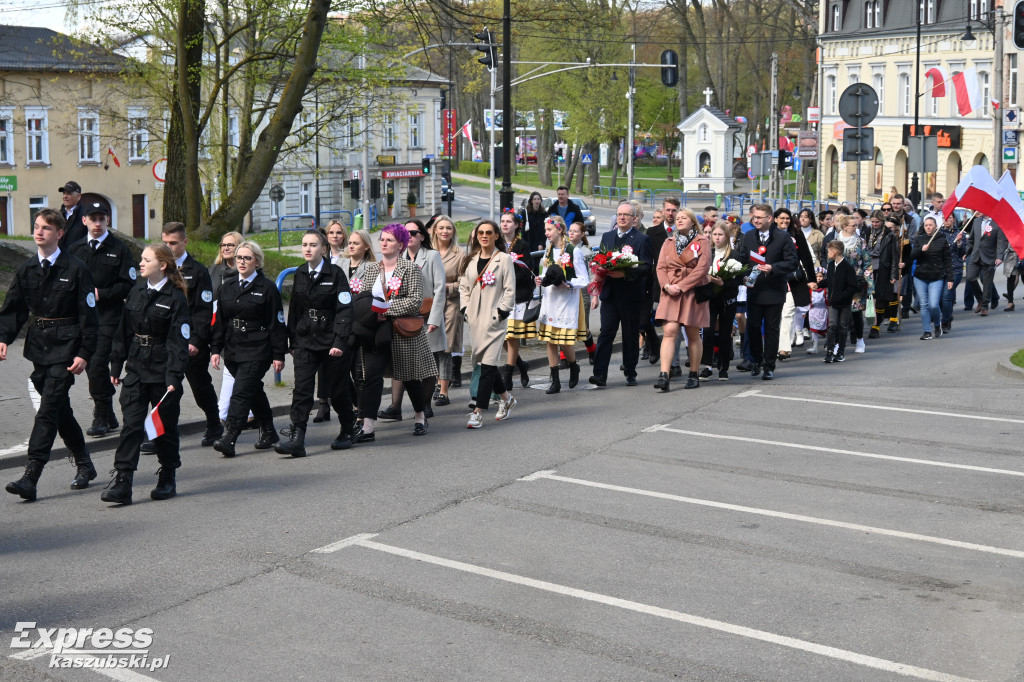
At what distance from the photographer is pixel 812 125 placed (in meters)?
75.1

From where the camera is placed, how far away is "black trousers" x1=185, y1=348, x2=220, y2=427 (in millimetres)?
10383

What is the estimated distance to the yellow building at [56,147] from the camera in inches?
2087

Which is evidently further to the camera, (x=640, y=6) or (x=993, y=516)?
(x=640, y=6)

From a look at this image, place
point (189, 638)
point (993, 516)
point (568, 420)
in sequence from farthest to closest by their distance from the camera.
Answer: point (568, 420) → point (993, 516) → point (189, 638)

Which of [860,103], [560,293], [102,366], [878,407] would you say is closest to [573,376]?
[560,293]

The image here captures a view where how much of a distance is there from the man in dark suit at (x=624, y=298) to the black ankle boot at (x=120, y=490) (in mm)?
6324

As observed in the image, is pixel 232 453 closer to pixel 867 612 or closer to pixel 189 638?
pixel 189 638

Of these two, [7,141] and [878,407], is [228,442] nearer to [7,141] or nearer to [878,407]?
[878,407]

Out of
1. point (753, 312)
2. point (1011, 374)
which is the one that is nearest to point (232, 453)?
point (753, 312)

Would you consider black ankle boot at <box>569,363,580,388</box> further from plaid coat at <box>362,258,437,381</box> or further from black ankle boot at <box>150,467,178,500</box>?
black ankle boot at <box>150,467,178,500</box>

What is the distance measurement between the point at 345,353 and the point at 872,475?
4021mm

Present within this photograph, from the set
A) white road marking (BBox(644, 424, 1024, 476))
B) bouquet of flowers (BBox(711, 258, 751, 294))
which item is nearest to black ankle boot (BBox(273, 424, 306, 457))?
white road marking (BBox(644, 424, 1024, 476))

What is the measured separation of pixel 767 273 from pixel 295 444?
6.16m

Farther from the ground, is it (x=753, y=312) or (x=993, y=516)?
(x=753, y=312)
